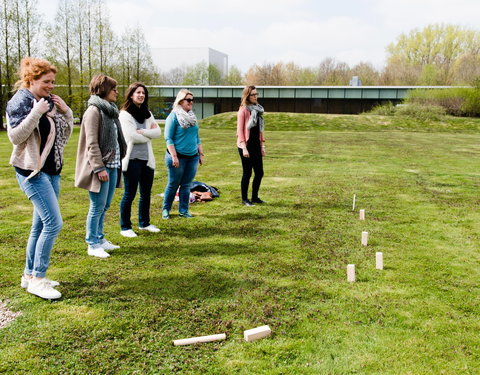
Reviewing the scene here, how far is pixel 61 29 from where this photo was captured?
3672 cm

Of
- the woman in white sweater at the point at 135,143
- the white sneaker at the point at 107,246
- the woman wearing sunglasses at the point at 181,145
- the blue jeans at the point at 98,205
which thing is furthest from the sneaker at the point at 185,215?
the blue jeans at the point at 98,205

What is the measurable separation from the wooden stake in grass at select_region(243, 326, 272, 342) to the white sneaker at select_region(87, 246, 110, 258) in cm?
238

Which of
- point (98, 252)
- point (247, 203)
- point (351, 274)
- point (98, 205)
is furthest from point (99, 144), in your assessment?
point (247, 203)

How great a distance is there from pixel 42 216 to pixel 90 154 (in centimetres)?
105

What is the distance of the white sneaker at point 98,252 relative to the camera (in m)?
5.09

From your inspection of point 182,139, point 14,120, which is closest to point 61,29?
point 182,139

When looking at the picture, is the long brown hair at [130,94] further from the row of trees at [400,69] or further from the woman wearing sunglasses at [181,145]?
the row of trees at [400,69]

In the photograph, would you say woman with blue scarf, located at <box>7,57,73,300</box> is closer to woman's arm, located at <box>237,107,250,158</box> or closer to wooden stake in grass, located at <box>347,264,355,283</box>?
wooden stake in grass, located at <box>347,264,355,283</box>

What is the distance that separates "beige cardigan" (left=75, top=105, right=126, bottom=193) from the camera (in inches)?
183

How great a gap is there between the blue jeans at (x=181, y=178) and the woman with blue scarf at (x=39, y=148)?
9.00ft

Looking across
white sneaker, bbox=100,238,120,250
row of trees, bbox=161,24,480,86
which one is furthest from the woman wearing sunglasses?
row of trees, bbox=161,24,480,86

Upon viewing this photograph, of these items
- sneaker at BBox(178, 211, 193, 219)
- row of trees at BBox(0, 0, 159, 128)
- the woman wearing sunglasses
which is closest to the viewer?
the woman wearing sunglasses

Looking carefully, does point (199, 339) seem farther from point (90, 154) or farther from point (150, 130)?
point (150, 130)

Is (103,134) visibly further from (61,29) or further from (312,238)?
(61,29)
